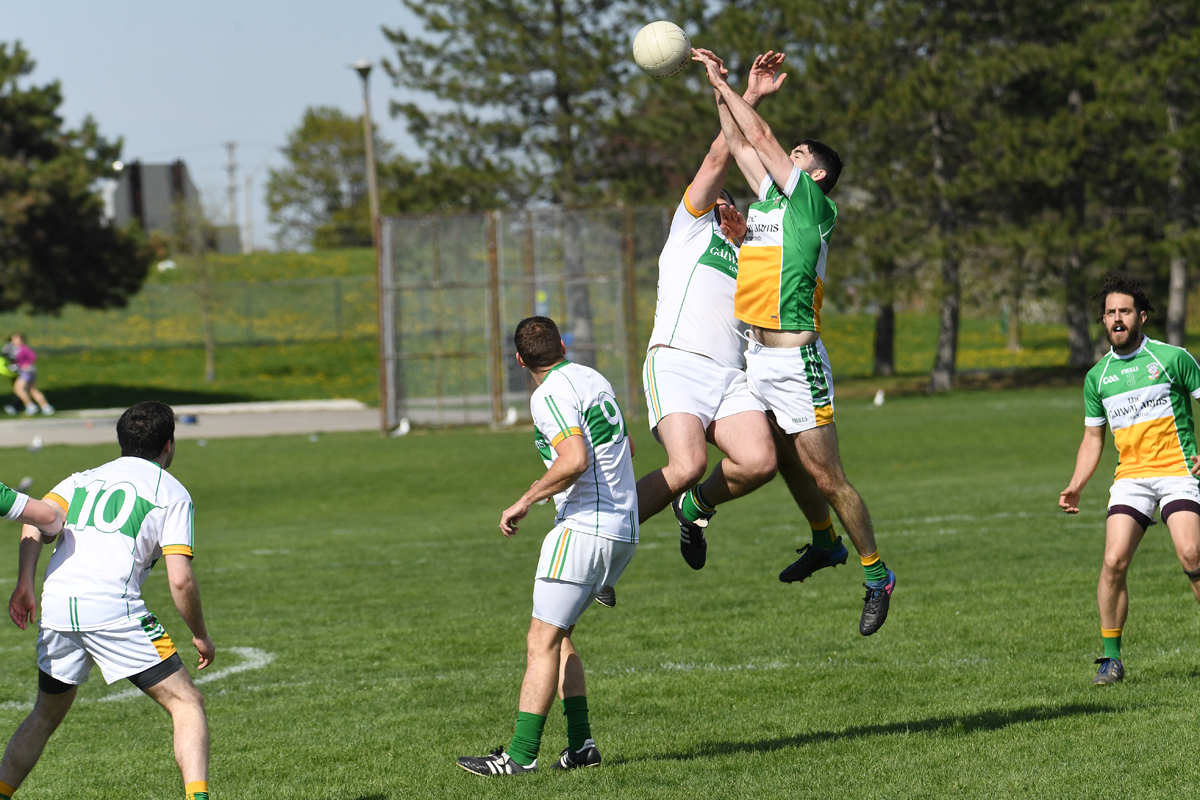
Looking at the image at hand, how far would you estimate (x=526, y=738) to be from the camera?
6246 mm

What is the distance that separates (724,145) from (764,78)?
473 millimetres

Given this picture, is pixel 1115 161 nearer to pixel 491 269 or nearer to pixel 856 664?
pixel 491 269

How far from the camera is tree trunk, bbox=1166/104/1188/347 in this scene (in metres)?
34.4

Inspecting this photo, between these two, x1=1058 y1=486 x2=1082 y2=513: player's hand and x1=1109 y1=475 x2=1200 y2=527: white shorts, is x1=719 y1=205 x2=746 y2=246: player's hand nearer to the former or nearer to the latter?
x1=1058 y1=486 x2=1082 y2=513: player's hand

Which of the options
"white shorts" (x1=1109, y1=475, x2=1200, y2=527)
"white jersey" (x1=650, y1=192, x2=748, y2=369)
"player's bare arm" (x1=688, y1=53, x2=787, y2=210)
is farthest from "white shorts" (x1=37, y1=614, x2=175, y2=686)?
"white shorts" (x1=1109, y1=475, x2=1200, y2=527)

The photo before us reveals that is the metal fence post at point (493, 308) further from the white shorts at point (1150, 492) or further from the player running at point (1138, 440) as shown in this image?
the white shorts at point (1150, 492)

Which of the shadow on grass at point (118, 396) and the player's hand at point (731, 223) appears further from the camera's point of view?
the shadow on grass at point (118, 396)

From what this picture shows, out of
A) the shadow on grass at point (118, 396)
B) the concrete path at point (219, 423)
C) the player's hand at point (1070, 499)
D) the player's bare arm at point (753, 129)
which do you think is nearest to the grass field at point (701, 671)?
the player's hand at point (1070, 499)

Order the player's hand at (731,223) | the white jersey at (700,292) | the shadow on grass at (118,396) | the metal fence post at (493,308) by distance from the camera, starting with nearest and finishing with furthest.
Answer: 1. the white jersey at (700,292)
2. the player's hand at (731,223)
3. the metal fence post at (493,308)
4. the shadow on grass at (118,396)

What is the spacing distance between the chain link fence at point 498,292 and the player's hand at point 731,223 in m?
19.0

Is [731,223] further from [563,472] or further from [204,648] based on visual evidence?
[204,648]

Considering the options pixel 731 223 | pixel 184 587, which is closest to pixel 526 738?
pixel 184 587

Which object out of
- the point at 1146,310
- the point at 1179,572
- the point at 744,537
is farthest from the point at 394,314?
the point at 1146,310

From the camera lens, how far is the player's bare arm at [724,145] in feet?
22.6
